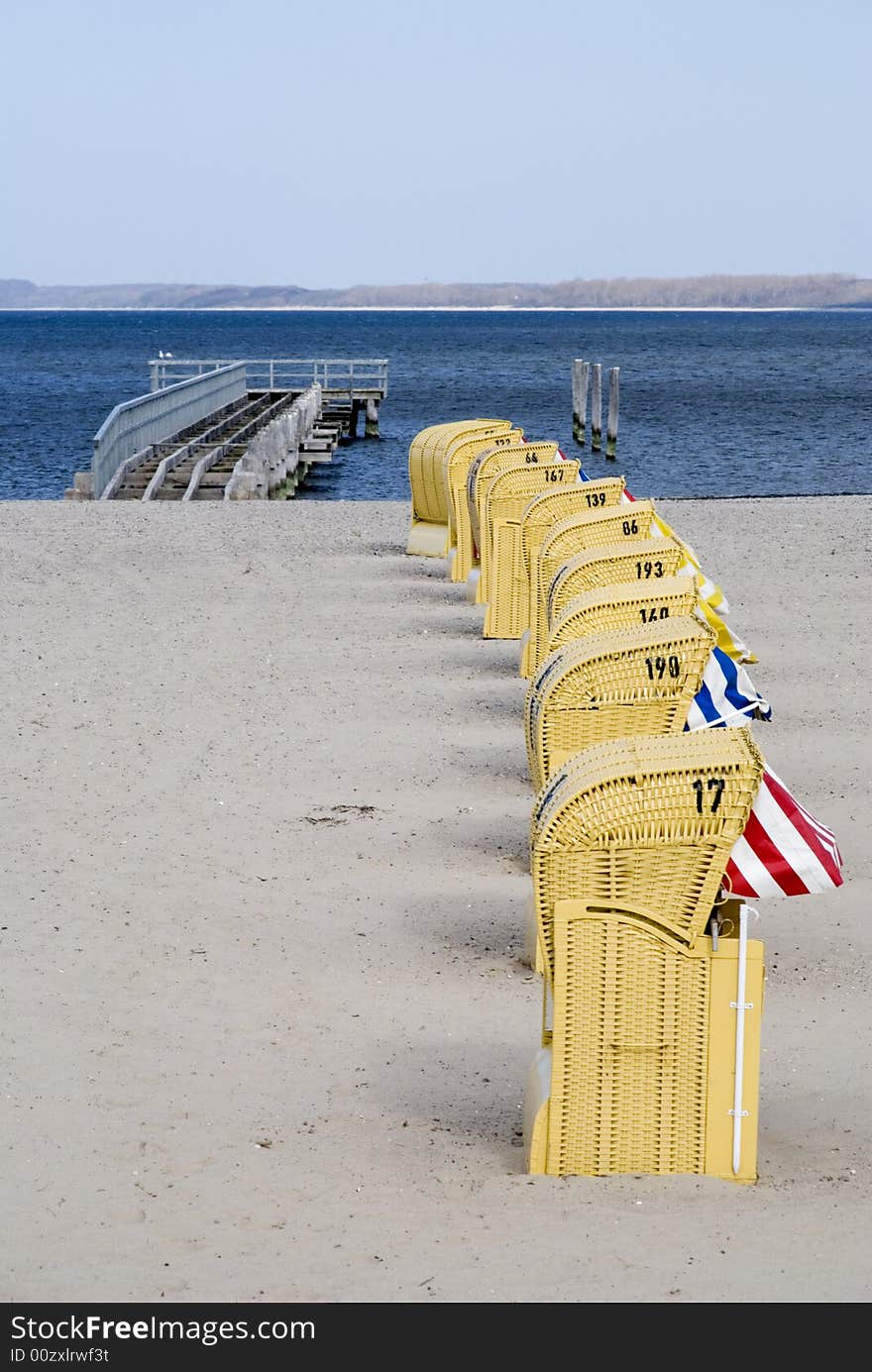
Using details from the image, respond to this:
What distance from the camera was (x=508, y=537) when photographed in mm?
11930

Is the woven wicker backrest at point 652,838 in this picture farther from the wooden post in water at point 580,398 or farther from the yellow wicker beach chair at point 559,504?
the wooden post in water at point 580,398

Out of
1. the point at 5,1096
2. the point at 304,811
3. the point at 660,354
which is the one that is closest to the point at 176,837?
the point at 304,811

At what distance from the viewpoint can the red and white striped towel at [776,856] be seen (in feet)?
15.4

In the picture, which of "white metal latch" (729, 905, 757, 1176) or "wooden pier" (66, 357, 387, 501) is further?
"wooden pier" (66, 357, 387, 501)

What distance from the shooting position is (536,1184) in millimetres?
4379

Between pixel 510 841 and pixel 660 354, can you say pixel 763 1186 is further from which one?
pixel 660 354

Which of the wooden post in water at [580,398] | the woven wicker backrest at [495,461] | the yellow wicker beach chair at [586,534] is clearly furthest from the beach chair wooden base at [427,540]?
the wooden post in water at [580,398]

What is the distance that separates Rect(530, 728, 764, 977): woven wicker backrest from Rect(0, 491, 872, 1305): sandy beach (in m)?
0.71

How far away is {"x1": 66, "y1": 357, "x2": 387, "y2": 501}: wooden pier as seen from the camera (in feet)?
81.6

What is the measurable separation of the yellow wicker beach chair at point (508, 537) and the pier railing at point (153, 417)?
40.4 feet

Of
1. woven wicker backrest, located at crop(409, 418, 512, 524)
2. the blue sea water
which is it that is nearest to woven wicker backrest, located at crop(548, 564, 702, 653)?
woven wicker backrest, located at crop(409, 418, 512, 524)

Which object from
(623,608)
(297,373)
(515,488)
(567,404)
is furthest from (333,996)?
(567,404)

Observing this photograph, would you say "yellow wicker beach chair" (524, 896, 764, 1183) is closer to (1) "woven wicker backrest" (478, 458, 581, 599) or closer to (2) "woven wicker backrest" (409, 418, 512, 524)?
(1) "woven wicker backrest" (478, 458, 581, 599)
